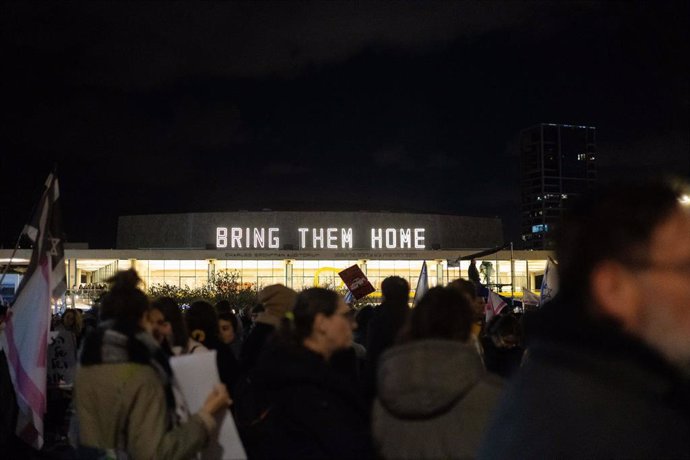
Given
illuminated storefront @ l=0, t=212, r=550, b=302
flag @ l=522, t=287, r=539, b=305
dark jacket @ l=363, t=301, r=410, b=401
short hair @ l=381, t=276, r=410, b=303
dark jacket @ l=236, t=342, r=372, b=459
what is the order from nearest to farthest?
dark jacket @ l=236, t=342, r=372, b=459, dark jacket @ l=363, t=301, r=410, b=401, short hair @ l=381, t=276, r=410, b=303, flag @ l=522, t=287, r=539, b=305, illuminated storefront @ l=0, t=212, r=550, b=302

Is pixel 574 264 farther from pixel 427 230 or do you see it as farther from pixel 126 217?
pixel 126 217

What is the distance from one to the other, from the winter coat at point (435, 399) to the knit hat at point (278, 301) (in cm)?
283

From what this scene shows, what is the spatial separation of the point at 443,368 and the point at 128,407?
1573mm

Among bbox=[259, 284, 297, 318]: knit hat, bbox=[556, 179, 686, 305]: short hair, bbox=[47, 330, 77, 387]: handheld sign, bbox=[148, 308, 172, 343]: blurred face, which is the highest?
bbox=[556, 179, 686, 305]: short hair

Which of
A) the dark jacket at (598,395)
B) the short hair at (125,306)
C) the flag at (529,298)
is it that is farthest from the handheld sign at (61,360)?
the flag at (529,298)

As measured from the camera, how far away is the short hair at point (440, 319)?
3.50 m

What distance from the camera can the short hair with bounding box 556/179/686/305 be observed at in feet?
4.14

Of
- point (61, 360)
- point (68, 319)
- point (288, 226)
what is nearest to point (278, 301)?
point (61, 360)

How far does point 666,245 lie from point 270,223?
7077cm

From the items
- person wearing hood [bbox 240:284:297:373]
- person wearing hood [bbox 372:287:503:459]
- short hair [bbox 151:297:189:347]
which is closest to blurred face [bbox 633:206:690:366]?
person wearing hood [bbox 372:287:503:459]

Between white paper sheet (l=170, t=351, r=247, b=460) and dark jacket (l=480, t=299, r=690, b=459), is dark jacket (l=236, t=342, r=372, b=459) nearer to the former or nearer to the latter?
white paper sheet (l=170, t=351, r=247, b=460)

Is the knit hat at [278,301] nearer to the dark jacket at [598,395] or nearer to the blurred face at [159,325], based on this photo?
the blurred face at [159,325]

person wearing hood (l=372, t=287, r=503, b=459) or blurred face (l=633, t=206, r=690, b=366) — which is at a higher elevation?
blurred face (l=633, t=206, r=690, b=366)

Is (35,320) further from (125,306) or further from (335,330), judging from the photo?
(335,330)
